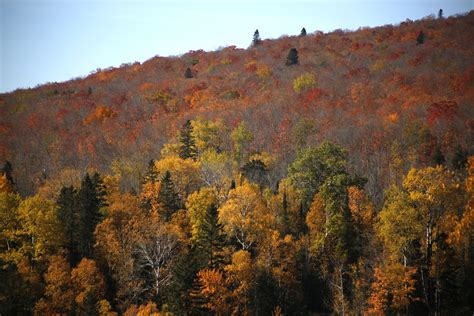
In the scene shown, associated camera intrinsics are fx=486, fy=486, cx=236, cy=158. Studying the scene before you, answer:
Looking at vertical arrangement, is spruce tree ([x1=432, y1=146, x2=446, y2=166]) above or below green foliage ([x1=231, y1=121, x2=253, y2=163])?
below

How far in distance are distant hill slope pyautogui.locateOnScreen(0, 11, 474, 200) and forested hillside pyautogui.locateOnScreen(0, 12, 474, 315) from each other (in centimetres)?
70

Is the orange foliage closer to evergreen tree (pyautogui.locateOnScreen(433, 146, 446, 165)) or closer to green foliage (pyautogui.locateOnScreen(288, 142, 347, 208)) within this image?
green foliage (pyautogui.locateOnScreen(288, 142, 347, 208))

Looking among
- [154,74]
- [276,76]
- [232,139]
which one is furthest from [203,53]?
[232,139]

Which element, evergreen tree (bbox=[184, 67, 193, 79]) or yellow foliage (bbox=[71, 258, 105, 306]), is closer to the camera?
yellow foliage (bbox=[71, 258, 105, 306])

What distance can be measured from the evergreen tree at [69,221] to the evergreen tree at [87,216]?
0.50 metres

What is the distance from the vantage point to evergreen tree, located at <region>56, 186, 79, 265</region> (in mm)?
53531

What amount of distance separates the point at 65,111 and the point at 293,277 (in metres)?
98.7

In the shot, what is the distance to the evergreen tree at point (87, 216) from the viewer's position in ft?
174

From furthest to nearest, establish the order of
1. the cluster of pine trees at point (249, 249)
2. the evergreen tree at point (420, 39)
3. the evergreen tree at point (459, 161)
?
1. the evergreen tree at point (420, 39)
2. the evergreen tree at point (459, 161)
3. the cluster of pine trees at point (249, 249)

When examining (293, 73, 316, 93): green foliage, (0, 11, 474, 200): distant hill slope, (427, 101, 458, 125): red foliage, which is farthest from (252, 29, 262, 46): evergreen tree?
(427, 101, 458, 125): red foliage

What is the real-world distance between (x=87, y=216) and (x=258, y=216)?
1895 cm

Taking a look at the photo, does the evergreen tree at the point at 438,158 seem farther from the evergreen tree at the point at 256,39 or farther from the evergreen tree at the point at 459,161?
the evergreen tree at the point at 256,39

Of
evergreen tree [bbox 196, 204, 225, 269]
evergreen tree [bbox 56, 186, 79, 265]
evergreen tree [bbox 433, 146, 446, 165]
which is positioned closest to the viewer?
evergreen tree [bbox 196, 204, 225, 269]

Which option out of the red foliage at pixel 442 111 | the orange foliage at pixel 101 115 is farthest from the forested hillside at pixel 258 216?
the orange foliage at pixel 101 115
